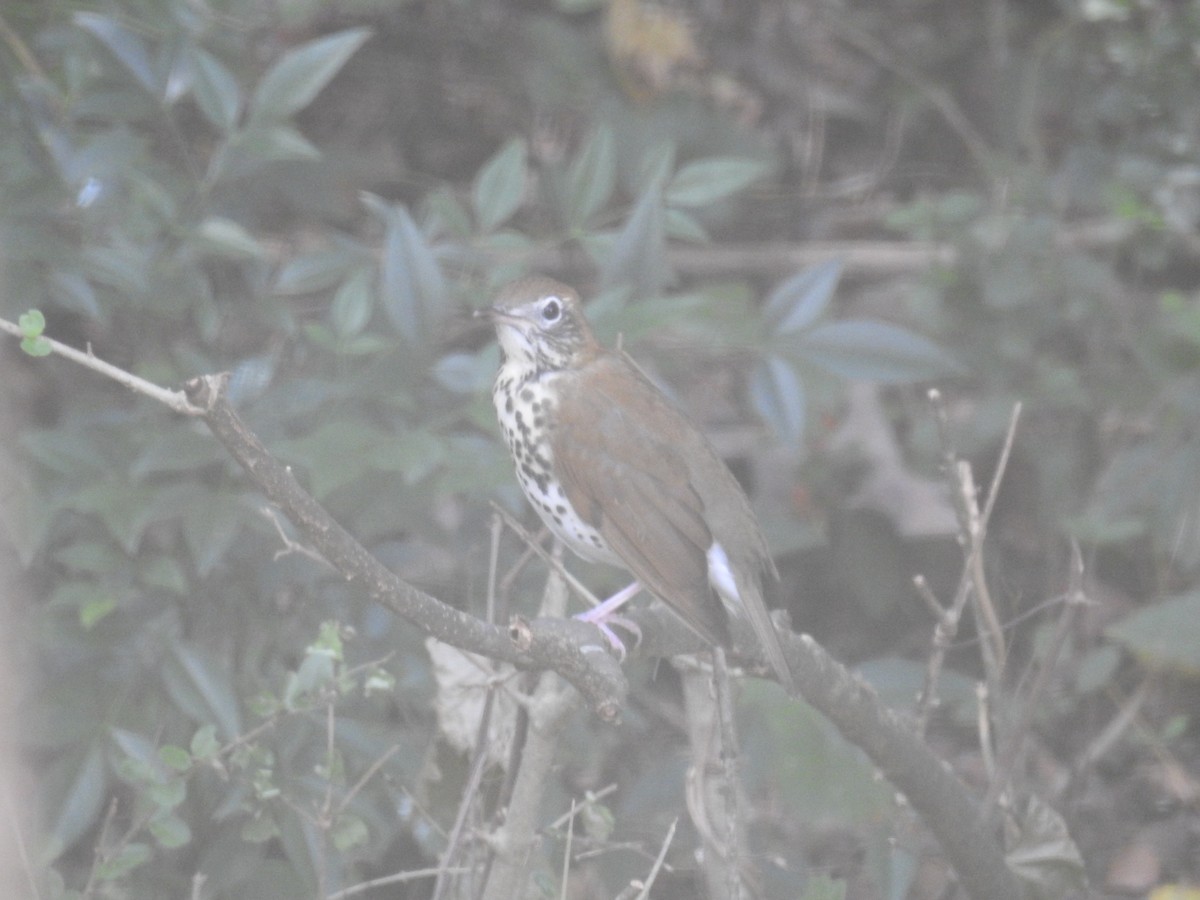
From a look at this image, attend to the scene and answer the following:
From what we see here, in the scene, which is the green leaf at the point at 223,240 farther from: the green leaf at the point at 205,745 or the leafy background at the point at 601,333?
the green leaf at the point at 205,745

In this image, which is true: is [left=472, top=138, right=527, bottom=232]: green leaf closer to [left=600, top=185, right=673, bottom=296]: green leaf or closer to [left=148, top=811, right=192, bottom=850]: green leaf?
[left=600, top=185, right=673, bottom=296]: green leaf

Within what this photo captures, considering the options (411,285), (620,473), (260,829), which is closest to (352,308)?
(411,285)

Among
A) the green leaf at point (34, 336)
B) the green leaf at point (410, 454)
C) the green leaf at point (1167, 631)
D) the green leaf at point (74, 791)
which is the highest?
the green leaf at point (34, 336)

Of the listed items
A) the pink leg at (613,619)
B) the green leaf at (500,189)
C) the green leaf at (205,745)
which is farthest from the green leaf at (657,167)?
the green leaf at (205,745)

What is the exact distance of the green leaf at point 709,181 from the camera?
12.2 feet

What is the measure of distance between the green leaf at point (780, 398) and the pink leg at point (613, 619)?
0.65 metres

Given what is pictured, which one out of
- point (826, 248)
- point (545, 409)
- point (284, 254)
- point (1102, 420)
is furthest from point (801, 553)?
point (545, 409)

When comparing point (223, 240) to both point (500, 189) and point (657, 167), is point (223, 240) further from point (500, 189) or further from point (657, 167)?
point (657, 167)

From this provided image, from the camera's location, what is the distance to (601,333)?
331 cm

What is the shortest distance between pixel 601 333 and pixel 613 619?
756mm

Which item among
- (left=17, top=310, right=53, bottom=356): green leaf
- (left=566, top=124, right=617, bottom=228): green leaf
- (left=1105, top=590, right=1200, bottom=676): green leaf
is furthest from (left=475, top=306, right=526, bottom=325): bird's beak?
(left=1105, top=590, right=1200, bottom=676): green leaf

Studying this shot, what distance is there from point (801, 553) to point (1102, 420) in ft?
3.69

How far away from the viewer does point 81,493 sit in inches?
123

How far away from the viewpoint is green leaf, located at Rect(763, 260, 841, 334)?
12.1 feet
